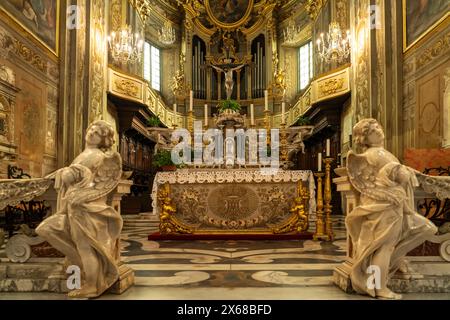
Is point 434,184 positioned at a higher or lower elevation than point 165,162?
lower

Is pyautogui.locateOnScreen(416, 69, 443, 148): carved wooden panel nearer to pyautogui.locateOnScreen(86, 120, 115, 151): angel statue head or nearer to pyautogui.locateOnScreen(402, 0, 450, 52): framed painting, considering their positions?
pyautogui.locateOnScreen(402, 0, 450, 52): framed painting

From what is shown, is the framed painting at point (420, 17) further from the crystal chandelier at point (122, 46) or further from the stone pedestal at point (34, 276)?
the crystal chandelier at point (122, 46)

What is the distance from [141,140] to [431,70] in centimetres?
947

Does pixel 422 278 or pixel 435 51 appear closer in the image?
A: pixel 422 278

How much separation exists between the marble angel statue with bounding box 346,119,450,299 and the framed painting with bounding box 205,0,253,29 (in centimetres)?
1393

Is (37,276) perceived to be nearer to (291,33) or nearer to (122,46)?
(122,46)

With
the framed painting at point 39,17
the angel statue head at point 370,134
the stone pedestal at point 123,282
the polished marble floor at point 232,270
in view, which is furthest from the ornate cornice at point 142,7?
the angel statue head at point 370,134

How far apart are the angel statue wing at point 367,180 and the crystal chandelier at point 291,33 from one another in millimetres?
12908

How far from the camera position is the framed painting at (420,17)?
6086 mm

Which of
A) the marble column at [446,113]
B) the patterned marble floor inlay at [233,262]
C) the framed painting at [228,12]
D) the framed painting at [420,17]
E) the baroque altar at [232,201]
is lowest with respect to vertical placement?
the patterned marble floor inlay at [233,262]

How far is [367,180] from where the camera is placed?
258cm

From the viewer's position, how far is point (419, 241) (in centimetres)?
253

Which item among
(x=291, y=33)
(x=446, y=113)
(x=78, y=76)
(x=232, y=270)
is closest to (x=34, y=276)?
(x=232, y=270)

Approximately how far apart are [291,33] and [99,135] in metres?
13.3
